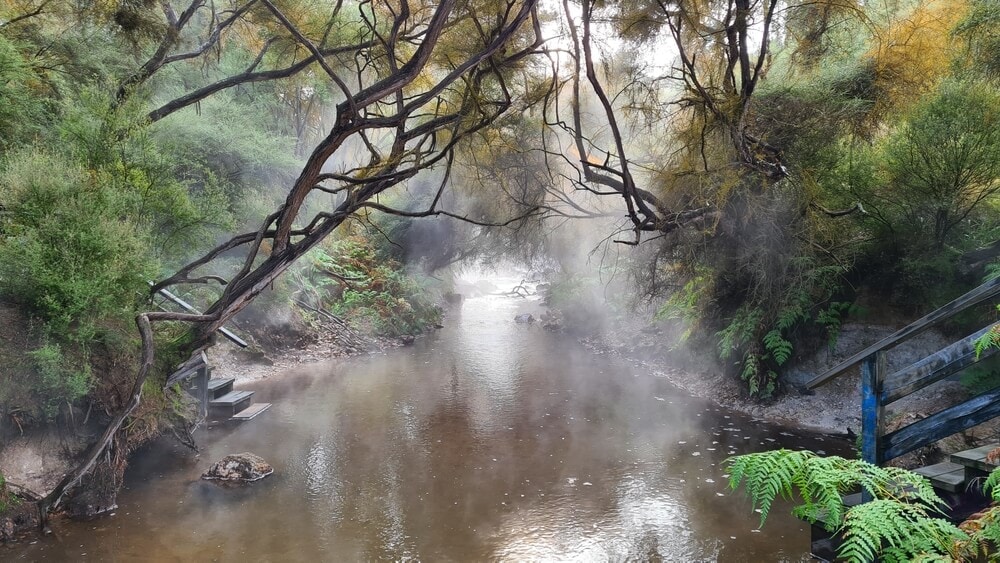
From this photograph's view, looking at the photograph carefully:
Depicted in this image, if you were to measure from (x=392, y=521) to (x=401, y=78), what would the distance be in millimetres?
4046

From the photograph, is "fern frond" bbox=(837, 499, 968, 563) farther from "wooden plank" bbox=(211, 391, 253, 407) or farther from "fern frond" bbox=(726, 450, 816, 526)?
"wooden plank" bbox=(211, 391, 253, 407)

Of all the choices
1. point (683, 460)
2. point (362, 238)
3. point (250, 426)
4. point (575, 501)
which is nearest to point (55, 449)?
point (250, 426)

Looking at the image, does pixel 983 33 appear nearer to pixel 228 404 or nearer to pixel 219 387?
pixel 228 404

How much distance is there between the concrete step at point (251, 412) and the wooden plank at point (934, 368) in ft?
25.0

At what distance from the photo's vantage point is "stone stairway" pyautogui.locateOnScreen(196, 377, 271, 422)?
7.98 metres

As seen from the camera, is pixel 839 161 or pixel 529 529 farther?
pixel 839 161

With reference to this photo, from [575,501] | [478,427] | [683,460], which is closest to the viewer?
[575,501]

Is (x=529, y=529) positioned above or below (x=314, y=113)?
below

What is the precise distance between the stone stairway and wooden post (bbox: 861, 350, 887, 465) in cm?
748

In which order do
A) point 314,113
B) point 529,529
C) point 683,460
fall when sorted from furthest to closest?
1. point 314,113
2. point 683,460
3. point 529,529

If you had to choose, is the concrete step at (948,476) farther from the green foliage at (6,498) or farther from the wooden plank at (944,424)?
the green foliage at (6,498)

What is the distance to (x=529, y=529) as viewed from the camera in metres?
4.84

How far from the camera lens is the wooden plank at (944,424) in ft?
9.89

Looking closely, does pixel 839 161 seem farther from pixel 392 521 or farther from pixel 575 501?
pixel 392 521
